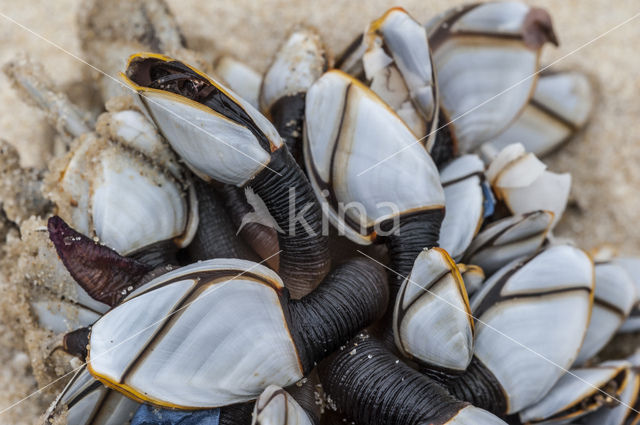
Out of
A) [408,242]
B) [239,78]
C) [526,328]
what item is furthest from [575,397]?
[239,78]

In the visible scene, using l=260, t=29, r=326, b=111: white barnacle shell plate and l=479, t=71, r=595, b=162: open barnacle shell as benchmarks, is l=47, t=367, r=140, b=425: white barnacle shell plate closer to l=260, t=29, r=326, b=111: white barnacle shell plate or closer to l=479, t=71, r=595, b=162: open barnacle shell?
l=260, t=29, r=326, b=111: white barnacle shell plate

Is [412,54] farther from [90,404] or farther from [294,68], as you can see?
[90,404]

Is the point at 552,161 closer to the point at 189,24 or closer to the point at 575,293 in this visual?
the point at 575,293

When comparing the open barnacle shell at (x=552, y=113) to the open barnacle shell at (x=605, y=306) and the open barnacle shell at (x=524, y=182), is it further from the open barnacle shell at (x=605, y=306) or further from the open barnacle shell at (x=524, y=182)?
the open barnacle shell at (x=605, y=306)

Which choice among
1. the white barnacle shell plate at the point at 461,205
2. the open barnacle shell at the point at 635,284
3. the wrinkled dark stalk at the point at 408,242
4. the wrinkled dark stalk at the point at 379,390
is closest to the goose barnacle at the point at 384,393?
the wrinkled dark stalk at the point at 379,390

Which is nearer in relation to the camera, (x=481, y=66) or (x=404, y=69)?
(x=404, y=69)

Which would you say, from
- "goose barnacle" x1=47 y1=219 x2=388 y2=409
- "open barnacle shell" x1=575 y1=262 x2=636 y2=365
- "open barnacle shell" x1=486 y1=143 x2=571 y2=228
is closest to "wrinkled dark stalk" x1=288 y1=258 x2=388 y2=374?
"goose barnacle" x1=47 y1=219 x2=388 y2=409

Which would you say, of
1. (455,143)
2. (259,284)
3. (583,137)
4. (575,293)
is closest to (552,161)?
(583,137)
